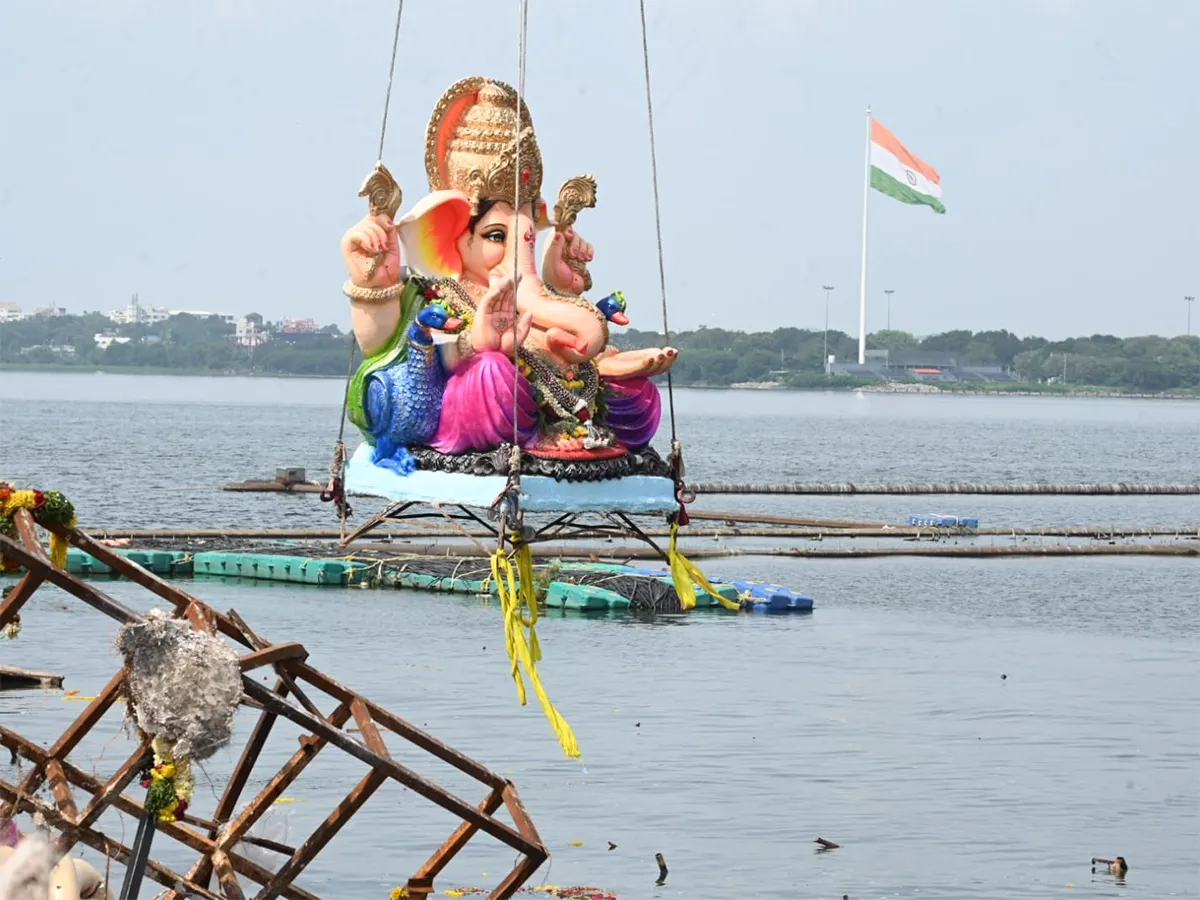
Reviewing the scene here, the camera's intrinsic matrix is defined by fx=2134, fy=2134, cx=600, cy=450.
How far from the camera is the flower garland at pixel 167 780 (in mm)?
10125

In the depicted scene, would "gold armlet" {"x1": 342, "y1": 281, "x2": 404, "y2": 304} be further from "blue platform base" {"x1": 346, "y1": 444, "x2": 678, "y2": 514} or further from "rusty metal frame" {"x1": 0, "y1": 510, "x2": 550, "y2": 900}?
"rusty metal frame" {"x1": 0, "y1": 510, "x2": 550, "y2": 900}

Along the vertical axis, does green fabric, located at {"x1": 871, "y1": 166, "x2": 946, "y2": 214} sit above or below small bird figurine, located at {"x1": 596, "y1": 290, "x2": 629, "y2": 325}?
above

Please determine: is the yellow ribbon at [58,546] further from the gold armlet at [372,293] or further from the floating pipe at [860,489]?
the floating pipe at [860,489]

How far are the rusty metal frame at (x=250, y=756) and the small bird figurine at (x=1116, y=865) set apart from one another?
7.34 m

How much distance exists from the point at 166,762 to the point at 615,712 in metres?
15.0

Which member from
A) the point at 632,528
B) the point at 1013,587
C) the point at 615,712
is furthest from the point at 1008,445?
the point at 632,528

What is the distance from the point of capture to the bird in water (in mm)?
15336

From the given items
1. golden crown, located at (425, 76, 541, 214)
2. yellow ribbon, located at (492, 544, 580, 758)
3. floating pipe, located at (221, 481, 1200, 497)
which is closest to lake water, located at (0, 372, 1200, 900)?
yellow ribbon, located at (492, 544, 580, 758)

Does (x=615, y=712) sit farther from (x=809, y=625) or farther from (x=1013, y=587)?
(x=1013, y=587)

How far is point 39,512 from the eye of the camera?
11.0 m

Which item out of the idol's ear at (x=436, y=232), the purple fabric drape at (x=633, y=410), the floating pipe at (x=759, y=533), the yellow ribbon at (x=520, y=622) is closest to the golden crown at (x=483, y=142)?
the idol's ear at (x=436, y=232)

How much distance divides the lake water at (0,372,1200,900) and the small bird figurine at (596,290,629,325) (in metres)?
4.32

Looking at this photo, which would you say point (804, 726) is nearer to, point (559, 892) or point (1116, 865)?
point (1116, 865)

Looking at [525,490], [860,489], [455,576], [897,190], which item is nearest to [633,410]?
[525,490]
